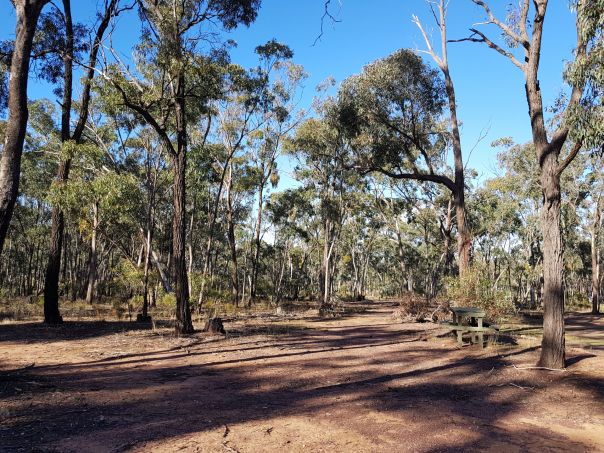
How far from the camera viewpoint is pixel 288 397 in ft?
19.2

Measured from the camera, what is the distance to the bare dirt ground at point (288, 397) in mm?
4121

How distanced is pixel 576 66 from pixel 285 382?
659 centimetres

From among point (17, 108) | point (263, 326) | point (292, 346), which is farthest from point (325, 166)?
point (17, 108)

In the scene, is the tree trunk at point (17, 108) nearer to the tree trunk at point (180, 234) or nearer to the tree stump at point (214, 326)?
the tree trunk at point (180, 234)

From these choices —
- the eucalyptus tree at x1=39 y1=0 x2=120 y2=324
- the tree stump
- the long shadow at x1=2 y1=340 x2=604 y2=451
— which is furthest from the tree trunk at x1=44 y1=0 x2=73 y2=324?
the long shadow at x1=2 y1=340 x2=604 y2=451

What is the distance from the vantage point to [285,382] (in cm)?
671

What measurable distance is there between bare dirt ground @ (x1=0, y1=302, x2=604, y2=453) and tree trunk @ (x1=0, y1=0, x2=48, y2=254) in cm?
244

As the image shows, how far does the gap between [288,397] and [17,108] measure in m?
5.41

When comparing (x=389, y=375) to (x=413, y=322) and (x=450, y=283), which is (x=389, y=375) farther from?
(x=413, y=322)

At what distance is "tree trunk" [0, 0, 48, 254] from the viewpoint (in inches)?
233

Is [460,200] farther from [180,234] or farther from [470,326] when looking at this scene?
[180,234]

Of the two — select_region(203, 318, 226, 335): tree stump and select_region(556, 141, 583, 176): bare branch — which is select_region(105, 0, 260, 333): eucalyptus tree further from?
select_region(556, 141, 583, 176): bare branch

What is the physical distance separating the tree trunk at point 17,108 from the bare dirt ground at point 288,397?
8.02ft

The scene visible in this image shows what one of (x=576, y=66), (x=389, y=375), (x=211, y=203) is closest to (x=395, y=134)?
(x=576, y=66)
